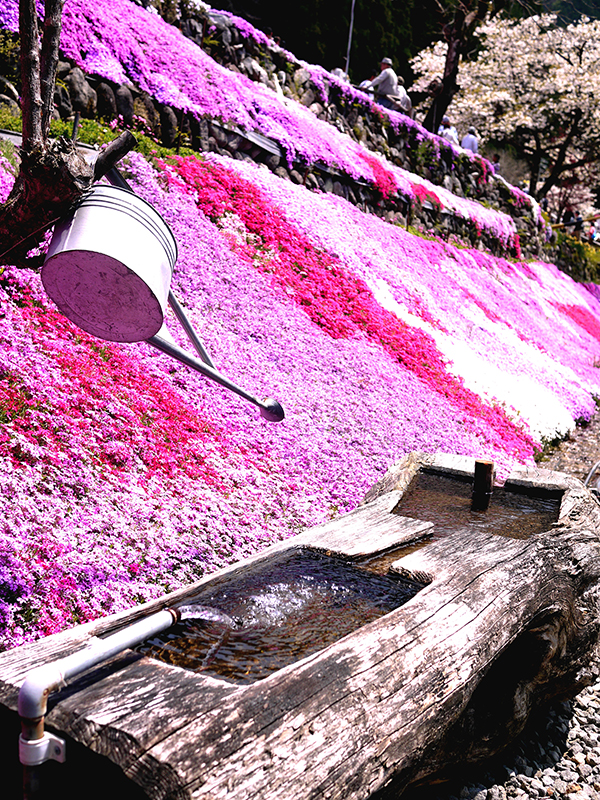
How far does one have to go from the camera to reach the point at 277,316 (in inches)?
355

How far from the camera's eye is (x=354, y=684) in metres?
2.26

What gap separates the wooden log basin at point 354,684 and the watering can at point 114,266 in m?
1.31

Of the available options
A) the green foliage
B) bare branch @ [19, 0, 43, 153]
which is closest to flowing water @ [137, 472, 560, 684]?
bare branch @ [19, 0, 43, 153]

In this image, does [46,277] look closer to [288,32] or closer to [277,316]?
[277,316]

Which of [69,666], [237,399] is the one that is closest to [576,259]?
[237,399]

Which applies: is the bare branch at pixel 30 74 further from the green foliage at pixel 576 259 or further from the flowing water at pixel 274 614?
the green foliage at pixel 576 259

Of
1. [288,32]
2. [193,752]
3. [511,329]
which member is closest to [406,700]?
[193,752]

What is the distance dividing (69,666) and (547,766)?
2.77 m

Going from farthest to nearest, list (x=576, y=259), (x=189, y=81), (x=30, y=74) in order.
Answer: (x=576, y=259) < (x=189, y=81) < (x=30, y=74)

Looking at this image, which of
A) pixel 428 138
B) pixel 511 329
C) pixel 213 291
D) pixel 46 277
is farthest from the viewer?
pixel 428 138

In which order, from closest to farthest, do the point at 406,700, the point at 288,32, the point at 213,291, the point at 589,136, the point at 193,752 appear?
the point at 193,752 < the point at 406,700 < the point at 213,291 < the point at 288,32 < the point at 589,136

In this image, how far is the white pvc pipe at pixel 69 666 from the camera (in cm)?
177

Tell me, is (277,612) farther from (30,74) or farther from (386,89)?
(386,89)

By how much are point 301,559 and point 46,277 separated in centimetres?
207
